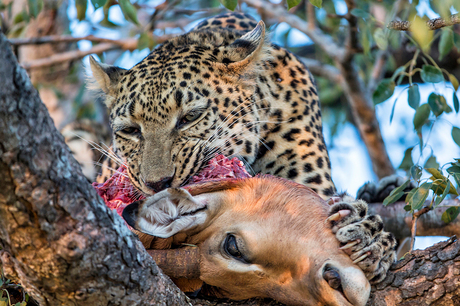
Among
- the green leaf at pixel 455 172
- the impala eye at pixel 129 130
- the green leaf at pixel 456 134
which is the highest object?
the green leaf at pixel 455 172

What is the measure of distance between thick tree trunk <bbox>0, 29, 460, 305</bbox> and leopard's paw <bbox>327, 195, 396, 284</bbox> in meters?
0.30

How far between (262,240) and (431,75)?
2.49 m

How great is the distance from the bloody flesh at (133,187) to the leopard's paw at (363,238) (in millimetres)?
1066

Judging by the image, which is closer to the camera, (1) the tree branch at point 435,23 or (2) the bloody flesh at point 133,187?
(1) the tree branch at point 435,23

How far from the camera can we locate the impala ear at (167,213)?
2.68 meters

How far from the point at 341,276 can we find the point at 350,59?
14.3 feet

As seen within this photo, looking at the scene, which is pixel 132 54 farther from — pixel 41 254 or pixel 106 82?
pixel 41 254

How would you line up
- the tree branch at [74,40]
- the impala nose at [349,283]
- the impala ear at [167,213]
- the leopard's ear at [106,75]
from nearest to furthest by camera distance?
the impala nose at [349,283] < the impala ear at [167,213] < the leopard's ear at [106,75] < the tree branch at [74,40]

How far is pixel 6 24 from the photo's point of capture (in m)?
9.95

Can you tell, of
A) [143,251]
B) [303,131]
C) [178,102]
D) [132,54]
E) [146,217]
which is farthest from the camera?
[132,54]

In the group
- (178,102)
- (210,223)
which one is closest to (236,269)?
(210,223)

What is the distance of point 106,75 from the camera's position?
5227mm

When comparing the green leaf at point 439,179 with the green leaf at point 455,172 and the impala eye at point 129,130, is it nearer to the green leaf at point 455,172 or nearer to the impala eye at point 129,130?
the green leaf at point 455,172

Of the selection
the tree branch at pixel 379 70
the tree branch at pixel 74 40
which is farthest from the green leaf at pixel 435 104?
the tree branch at pixel 74 40
